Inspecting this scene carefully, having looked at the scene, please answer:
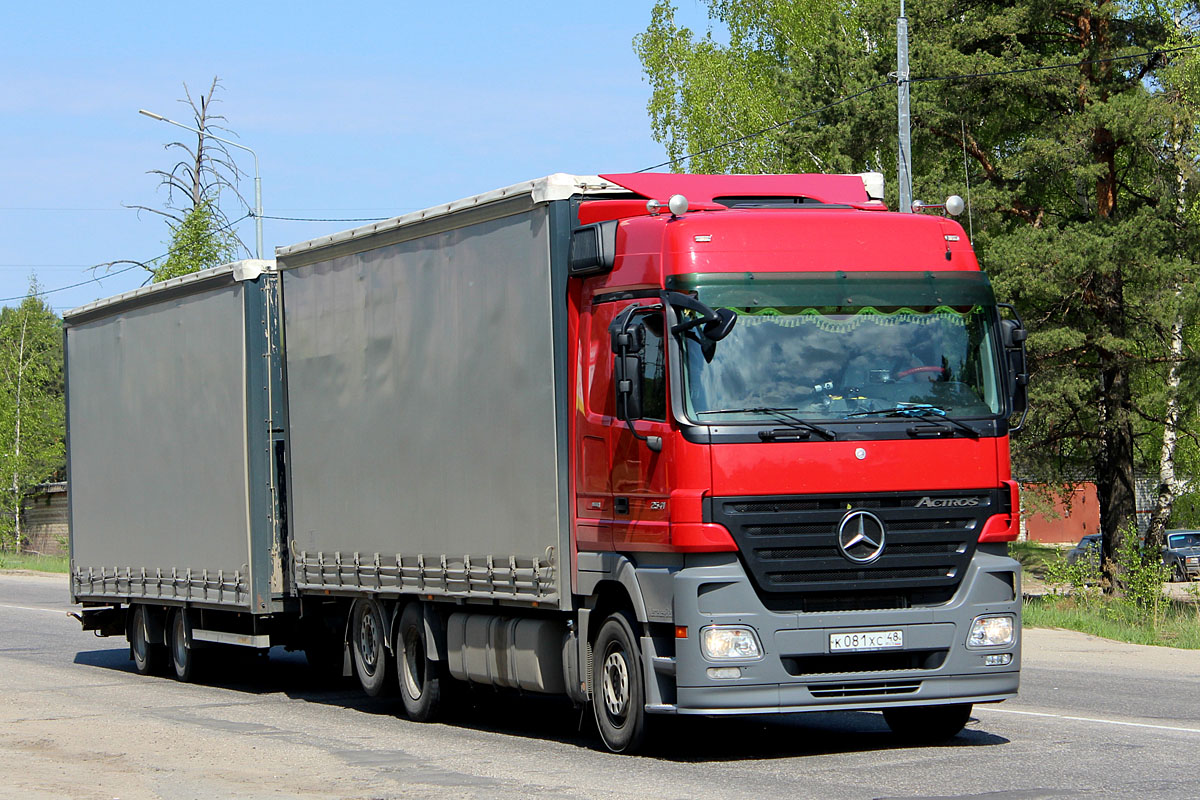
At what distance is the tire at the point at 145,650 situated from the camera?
59.2ft

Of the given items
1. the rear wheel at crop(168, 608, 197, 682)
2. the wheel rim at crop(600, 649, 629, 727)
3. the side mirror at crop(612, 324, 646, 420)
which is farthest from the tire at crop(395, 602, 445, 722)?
the rear wheel at crop(168, 608, 197, 682)

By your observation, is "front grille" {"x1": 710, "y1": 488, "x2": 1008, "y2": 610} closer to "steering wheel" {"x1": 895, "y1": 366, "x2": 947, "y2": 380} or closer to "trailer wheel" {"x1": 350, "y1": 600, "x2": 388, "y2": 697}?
"steering wheel" {"x1": 895, "y1": 366, "x2": 947, "y2": 380}

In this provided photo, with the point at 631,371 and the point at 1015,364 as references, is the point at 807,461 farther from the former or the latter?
the point at 1015,364

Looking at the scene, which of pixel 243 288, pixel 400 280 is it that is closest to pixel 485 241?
pixel 400 280

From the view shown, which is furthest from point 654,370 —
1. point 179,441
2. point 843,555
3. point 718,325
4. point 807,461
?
point 179,441

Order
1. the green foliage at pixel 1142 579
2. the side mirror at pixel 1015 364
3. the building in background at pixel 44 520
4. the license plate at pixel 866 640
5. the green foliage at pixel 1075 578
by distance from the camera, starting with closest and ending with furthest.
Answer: the license plate at pixel 866 640
the side mirror at pixel 1015 364
the green foliage at pixel 1142 579
the green foliage at pixel 1075 578
the building in background at pixel 44 520

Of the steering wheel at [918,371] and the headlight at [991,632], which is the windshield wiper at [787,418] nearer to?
the steering wheel at [918,371]

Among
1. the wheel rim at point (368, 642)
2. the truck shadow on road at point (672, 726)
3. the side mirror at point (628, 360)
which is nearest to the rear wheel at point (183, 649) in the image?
the truck shadow on road at point (672, 726)

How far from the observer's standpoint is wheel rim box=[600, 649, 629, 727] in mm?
10289

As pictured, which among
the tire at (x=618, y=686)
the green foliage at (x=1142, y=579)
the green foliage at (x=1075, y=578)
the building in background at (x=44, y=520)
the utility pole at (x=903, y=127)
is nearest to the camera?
the tire at (x=618, y=686)

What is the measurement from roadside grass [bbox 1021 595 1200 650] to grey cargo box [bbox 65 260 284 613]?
428 inches

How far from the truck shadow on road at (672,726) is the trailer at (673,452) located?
31 cm

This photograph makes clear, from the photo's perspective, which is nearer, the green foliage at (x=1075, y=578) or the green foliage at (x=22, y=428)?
the green foliage at (x=1075, y=578)

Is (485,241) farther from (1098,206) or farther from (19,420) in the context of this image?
(19,420)
